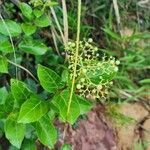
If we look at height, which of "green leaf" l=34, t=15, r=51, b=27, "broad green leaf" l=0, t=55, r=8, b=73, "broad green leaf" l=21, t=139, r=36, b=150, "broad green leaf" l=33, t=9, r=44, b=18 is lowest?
"broad green leaf" l=21, t=139, r=36, b=150

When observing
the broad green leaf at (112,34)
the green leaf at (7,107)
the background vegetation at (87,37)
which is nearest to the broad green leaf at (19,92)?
the green leaf at (7,107)

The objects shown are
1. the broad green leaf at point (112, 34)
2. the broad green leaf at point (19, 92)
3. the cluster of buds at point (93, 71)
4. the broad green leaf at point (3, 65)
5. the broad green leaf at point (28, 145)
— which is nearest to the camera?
the cluster of buds at point (93, 71)

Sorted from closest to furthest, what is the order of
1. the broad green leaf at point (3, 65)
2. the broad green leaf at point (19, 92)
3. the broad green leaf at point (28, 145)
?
1. the broad green leaf at point (19, 92)
2. the broad green leaf at point (3, 65)
3. the broad green leaf at point (28, 145)

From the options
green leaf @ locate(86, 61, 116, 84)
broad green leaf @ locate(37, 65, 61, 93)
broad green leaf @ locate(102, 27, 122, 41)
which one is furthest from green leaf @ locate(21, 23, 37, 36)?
broad green leaf @ locate(102, 27, 122, 41)

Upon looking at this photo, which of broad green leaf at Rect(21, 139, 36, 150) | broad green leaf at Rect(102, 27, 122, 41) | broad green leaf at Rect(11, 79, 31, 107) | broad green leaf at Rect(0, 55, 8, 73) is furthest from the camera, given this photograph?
broad green leaf at Rect(102, 27, 122, 41)

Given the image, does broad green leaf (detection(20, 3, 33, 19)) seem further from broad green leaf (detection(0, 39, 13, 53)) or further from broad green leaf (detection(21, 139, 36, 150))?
broad green leaf (detection(21, 139, 36, 150))

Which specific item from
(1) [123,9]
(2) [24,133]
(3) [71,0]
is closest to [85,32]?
(3) [71,0]

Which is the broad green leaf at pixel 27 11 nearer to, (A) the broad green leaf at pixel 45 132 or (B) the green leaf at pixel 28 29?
(B) the green leaf at pixel 28 29
